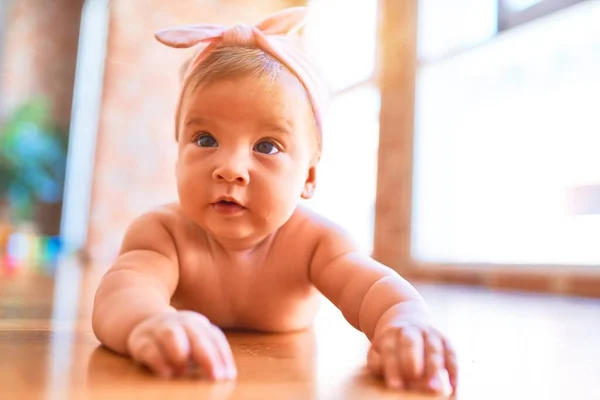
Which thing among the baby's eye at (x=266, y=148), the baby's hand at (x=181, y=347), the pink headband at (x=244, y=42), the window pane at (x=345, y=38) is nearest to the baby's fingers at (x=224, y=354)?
the baby's hand at (x=181, y=347)

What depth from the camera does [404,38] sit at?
3238mm

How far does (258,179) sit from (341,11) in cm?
377

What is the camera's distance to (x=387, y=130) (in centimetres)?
330

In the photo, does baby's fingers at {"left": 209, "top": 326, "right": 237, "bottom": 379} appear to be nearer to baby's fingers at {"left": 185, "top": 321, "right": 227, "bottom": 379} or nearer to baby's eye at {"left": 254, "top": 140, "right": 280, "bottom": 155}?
baby's fingers at {"left": 185, "top": 321, "right": 227, "bottom": 379}

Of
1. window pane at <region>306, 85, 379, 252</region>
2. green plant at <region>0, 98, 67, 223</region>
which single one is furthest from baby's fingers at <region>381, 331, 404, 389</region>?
green plant at <region>0, 98, 67, 223</region>

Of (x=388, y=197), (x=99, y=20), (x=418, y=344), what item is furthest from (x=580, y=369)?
(x=99, y=20)

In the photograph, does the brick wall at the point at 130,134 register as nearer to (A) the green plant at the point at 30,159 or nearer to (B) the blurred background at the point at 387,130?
(B) the blurred background at the point at 387,130

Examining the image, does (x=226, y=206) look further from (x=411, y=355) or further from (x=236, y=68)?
(x=411, y=355)

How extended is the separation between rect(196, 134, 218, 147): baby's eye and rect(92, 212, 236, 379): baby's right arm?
0.16 m

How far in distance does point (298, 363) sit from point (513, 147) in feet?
6.76

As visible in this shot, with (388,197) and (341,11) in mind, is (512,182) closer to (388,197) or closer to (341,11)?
(388,197)

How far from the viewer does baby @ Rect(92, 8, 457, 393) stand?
1.81 ft

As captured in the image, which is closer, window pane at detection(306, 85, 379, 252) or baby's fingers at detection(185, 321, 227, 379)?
baby's fingers at detection(185, 321, 227, 379)

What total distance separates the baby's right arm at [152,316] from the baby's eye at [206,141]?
0.16 m
